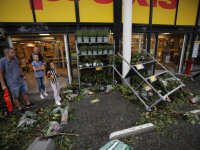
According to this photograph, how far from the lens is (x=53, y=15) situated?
492 centimetres

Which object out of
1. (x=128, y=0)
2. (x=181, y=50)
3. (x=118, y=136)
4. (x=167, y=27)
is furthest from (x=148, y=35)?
(x=118, y=136)

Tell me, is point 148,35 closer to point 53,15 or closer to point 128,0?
point 128,0

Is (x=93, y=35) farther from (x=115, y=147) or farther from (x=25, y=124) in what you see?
(x=115, y=147)

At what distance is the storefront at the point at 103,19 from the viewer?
4672 millimetres

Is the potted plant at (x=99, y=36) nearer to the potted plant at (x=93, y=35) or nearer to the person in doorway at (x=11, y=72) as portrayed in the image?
the potted plant at (x=93, y=35)

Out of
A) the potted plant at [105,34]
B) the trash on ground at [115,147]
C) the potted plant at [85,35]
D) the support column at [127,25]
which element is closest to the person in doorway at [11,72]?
the potted plant at [85,35]

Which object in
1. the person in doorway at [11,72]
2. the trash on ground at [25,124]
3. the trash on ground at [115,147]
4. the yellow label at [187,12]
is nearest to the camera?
the trash on ground at [115,147]

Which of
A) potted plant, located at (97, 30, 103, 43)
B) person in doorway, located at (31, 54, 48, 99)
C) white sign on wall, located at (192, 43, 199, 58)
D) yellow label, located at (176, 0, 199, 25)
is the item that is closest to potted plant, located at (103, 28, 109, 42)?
potted plant, located at (97, 30, 103, 43)

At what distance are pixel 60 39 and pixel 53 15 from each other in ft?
16.7

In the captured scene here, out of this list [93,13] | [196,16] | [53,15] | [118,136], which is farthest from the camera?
[196,16]

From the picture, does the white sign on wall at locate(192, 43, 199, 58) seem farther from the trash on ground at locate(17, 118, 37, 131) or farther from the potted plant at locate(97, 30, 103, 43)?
the trash on ground at locate(17, 118, 37, 131)

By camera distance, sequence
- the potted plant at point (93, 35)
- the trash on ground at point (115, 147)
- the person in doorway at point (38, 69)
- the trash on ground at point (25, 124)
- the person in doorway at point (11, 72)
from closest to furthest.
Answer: the trash on ground at point (115, 147), the trash on ground at point (25, 124), the person in doorway at point (11, 72), the person in doorway at point (38, 69), the potted plant at point (93, 35)

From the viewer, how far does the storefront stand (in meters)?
4.67

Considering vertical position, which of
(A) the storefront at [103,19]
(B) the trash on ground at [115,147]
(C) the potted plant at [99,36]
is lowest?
(B) the trash on ground at [115,147]
